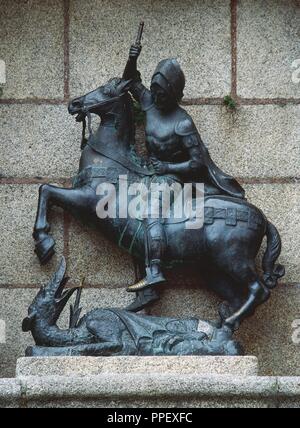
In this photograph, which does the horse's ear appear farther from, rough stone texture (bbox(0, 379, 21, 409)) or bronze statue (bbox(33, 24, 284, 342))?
rough stone texture (bbox(0, 379, 21, 409))

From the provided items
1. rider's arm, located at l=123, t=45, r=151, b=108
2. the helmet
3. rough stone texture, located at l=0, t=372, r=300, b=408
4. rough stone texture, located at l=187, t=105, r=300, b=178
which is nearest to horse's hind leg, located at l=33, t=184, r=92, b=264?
rider's arm, located at l=123, t=45, r=151, b=108

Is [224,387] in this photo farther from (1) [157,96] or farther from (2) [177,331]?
(1) [157,96]

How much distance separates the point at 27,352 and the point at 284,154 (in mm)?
2408

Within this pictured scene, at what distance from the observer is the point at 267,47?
898 cm

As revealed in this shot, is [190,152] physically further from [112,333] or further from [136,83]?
[112,333]

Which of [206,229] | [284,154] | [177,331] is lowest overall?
[177,331]

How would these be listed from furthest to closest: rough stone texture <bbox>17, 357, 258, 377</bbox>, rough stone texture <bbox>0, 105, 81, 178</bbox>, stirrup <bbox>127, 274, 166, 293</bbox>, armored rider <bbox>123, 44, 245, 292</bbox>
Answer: rough stone texture <bbox>0, 105, 81, 178</bbox> → armored rider <bbox>123, 44, 245, 292</bbox> → stirrup <bbox>127, 274, 166, 293</bbox> → rough stone texture <bbox>17, 357, 258, 377</bbox>

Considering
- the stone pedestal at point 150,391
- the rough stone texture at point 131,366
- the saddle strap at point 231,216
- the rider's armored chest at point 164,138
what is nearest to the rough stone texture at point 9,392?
the stone pedestal at point 150,391

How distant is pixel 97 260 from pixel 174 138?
102cm

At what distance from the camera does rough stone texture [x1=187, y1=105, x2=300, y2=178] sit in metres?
8.79

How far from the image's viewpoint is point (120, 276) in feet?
28.1

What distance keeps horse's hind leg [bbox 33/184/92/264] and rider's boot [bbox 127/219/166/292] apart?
530mm

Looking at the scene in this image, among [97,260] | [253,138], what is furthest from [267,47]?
[97,260]
